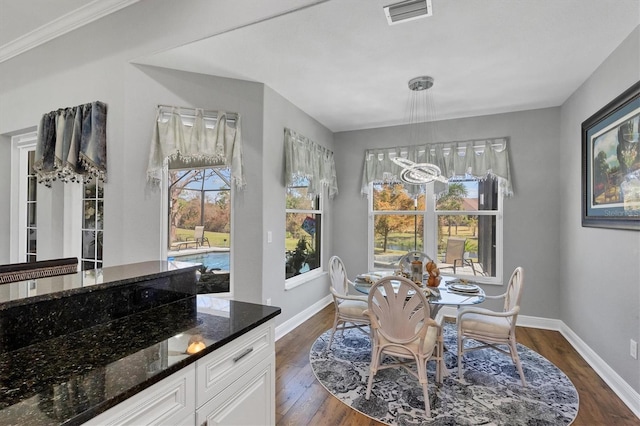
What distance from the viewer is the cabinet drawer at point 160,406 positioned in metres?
0.88

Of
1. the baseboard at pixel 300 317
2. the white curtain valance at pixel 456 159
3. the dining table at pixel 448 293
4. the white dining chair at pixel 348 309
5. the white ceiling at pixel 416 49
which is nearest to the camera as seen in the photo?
the white ceiling at pixel 416 49

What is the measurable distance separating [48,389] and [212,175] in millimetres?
2469

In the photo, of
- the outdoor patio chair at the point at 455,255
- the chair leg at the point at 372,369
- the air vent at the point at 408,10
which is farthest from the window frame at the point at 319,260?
the air vent at the point at 408,10

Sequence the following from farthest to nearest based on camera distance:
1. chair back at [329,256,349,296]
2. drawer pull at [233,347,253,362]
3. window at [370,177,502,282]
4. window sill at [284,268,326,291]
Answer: window at [370,177,502,282], window sill at [284,268,326,291], chair back at [329,256,349,296], drawer pull at [233,347,253,362]

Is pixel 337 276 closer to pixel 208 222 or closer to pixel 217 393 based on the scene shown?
pixel 208 222

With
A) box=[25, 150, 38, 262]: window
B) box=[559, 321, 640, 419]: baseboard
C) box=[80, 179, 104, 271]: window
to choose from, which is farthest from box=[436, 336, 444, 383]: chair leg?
box=[25, 150, 38, 262]: window

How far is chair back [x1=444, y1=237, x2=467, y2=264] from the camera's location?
423 centimetres

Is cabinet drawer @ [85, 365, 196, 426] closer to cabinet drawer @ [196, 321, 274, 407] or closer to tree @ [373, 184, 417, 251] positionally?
cabinet drawer @ [196, 321, 274, 407]

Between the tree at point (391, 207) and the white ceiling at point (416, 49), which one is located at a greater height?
the white ceiling at point (416, 49)

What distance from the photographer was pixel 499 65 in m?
2.79

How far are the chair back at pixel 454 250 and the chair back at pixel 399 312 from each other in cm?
225

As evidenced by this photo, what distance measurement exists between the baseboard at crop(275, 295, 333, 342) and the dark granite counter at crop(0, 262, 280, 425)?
6.24ft

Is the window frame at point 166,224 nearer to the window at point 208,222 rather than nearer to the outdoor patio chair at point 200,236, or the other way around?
the window at point 208,222

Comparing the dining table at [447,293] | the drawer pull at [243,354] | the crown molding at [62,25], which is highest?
the crown molding at [62,25]
